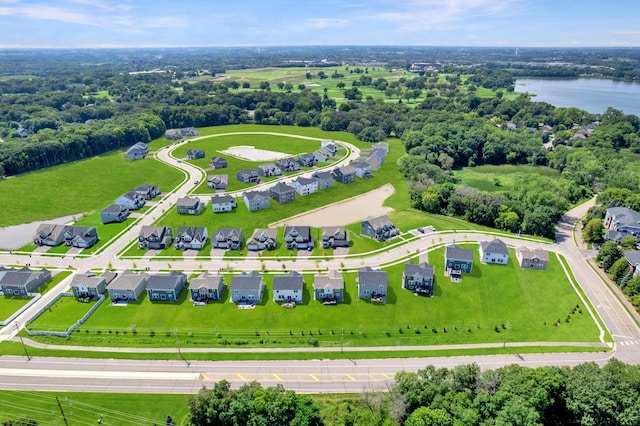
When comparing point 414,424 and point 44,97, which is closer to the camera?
point 414,424

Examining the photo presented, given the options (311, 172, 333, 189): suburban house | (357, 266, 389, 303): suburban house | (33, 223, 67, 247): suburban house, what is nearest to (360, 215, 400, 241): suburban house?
(357, 266, 389, 303): suburban house

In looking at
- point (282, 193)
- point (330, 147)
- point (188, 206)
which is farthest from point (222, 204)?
point (330, 147)

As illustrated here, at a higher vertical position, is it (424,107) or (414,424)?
(424,107)

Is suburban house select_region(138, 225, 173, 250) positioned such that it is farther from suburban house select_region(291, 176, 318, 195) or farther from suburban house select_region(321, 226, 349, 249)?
suburban house select_region(291, 176, 318, 195)

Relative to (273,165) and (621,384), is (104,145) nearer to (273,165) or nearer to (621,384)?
(273,165)

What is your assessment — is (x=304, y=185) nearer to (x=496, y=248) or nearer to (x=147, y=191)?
(x=147, y=191)

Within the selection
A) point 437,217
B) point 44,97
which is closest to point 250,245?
point 437,217

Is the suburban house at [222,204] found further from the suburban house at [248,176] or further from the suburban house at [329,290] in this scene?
the suburban house at [329,290]
